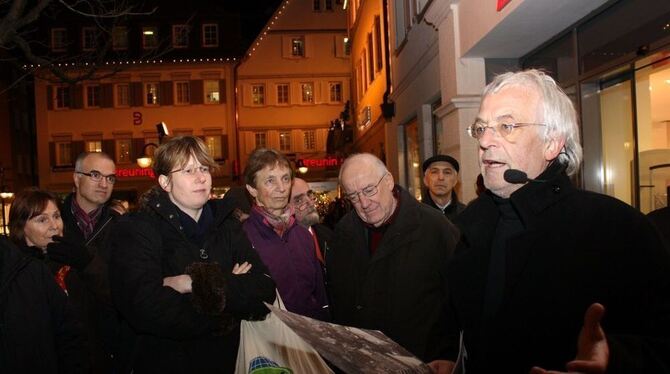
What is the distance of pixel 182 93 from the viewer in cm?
3966

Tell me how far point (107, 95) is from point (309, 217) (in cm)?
3773

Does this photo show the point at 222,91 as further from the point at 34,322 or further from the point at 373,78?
the point at 34,322

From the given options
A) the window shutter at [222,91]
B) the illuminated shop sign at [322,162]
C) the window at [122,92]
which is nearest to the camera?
the illuminated shop sign at [322,162]

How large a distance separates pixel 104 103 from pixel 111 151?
337 cm

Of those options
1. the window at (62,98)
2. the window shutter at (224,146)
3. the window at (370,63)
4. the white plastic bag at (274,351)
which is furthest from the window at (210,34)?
the white plastic bag at (274,351)

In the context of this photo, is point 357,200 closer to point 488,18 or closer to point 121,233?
point 121,233

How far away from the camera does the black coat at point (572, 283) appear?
70.3 inches

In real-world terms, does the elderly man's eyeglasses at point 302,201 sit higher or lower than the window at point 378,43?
lower

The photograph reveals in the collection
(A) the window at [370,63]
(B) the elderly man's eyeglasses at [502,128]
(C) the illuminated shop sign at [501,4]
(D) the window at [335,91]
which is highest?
(D) the window at [335,91]

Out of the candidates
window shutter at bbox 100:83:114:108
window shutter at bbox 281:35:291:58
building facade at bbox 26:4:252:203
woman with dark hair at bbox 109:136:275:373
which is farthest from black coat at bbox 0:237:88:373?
window shutter at bbox 100:83:114:108

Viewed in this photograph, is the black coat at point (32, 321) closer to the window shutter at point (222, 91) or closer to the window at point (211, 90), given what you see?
the window shutter at point (222, 91)

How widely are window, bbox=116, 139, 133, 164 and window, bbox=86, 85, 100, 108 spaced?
3061 millimetres

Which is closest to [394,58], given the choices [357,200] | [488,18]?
[488,18]

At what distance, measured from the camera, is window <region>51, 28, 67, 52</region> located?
135ft
